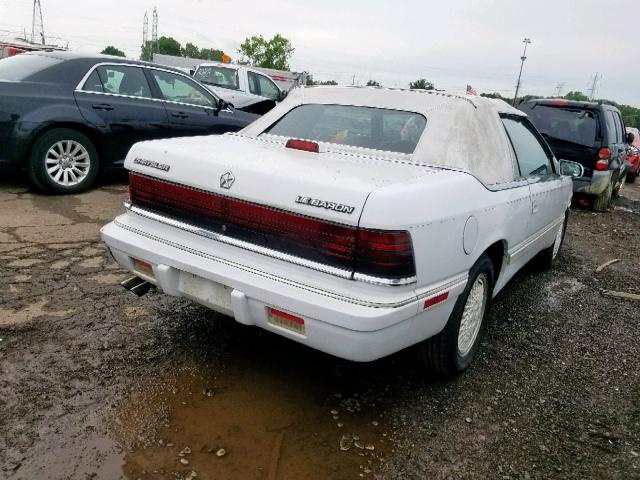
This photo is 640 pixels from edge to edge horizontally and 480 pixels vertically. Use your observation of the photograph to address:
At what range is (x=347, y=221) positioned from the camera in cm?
223

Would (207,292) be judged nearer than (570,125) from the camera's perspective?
Yes

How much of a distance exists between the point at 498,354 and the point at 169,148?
7.78ft

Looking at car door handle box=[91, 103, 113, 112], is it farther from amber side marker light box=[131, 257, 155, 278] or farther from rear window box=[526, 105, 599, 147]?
rear window box=[526, 105, 599, 147]

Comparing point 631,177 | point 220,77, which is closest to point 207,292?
point 220,77

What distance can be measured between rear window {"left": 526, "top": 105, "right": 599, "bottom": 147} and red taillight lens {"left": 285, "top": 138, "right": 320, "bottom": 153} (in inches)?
252

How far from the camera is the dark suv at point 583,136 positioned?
27.1 feet

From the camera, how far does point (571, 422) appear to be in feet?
9.12

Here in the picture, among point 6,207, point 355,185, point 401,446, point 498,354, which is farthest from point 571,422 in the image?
point 6,207

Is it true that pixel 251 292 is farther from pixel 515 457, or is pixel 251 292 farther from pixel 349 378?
pixel 515 457

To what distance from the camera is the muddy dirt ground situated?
7.59 ft

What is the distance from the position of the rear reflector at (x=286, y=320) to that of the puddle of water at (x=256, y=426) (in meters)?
0.50

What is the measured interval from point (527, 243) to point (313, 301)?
2.15 metres

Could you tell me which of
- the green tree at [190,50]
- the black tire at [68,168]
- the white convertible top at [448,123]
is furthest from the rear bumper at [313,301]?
the green tree at [190,50]

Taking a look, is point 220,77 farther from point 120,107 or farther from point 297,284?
point 297,284
